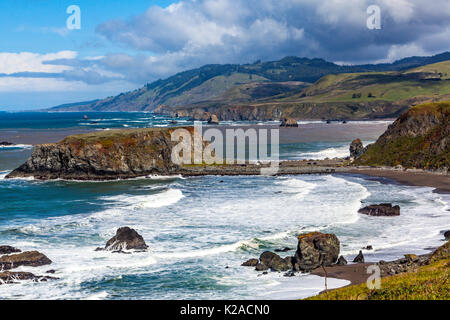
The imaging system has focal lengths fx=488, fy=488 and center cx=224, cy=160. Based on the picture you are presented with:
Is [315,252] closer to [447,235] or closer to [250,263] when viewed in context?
[250,263]

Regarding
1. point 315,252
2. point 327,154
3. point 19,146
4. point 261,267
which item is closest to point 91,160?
point 261,267

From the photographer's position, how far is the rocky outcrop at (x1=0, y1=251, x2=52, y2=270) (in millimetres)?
37312

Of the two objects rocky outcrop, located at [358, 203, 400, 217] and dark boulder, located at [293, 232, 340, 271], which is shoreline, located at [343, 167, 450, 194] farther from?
dark boulder, located at [293, 232, 340, 271]

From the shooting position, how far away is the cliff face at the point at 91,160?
3479 inches

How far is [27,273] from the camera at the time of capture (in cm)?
3556

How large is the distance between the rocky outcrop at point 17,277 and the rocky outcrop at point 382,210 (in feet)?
116

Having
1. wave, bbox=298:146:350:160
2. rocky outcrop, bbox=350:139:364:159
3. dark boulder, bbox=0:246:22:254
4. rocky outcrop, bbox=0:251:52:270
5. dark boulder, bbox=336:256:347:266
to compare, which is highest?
rocky outcrop, bbox=350:139:364:159

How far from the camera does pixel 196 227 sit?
50250 mm

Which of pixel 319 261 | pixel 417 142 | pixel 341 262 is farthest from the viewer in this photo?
pixel 417 142

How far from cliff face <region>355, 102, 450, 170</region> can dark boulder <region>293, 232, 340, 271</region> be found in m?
56.6

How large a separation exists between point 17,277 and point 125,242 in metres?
9.59

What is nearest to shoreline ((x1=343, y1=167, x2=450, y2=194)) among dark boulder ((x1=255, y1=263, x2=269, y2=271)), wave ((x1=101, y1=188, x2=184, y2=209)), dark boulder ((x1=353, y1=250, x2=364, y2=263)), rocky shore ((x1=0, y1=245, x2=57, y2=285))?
dark boulder ((x1=353, y1=250, x2=364, y2=263))
